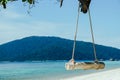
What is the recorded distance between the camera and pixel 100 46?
4769 inches

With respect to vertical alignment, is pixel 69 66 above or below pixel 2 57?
above

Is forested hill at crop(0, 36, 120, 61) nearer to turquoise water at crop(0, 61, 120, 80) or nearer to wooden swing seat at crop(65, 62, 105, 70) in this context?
turquoise water at crop(0, 61, 120, 80)

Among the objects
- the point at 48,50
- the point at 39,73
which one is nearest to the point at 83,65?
the point at 39,73

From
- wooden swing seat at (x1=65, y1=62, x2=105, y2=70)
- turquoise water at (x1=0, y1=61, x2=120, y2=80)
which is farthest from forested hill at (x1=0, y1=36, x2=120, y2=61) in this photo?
wooden swing seat at (x1=65, y1=62, x2=105, y2=70)

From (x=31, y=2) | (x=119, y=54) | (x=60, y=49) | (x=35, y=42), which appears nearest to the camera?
(x=31, y=2)

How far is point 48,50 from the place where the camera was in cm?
12456

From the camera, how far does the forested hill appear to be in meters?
118

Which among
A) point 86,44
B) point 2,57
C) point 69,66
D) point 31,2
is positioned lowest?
point 2,57

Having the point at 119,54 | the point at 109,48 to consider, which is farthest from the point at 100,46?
the point at 119,54

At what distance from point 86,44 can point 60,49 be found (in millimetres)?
14944

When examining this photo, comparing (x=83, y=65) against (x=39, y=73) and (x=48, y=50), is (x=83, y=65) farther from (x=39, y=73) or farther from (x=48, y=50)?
(x=48, y=50)

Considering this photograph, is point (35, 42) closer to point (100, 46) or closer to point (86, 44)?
point (100, 46)

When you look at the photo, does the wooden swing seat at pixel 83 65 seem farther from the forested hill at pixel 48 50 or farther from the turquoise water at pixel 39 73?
the forested hill at pixel 48 50

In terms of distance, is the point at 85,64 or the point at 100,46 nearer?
the point at 85,64
